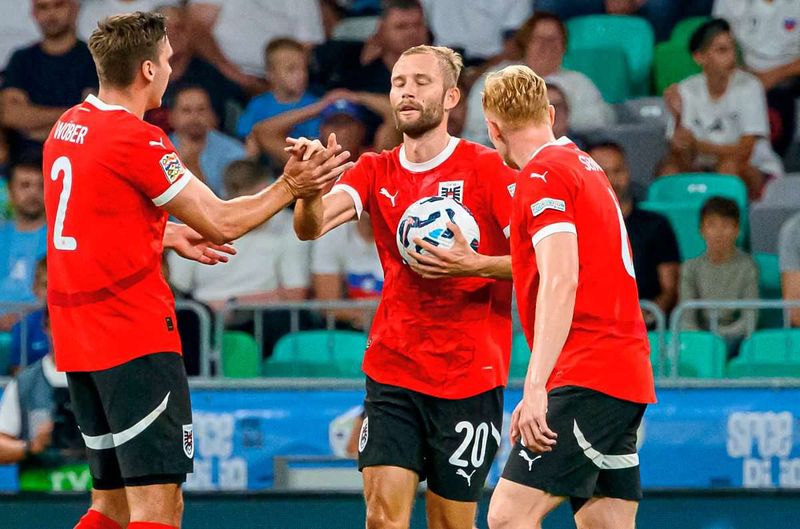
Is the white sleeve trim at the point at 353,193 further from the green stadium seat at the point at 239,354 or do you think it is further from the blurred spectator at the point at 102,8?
the blurred spectator at the point at 102,8

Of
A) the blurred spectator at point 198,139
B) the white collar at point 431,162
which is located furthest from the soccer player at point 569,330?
the blurred spectator at point 198,139

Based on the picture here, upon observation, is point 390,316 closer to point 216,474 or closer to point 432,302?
point 432,302

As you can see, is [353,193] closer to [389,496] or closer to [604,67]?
[389,496]

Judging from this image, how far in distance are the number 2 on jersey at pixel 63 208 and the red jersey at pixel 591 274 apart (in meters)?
1.48

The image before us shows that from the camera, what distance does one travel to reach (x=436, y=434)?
537cm

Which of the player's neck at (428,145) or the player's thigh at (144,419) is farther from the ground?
the player's neck at (428,145)

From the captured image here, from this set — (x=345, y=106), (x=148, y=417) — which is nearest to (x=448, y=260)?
(x=148, y=417)

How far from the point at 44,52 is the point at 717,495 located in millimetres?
6007

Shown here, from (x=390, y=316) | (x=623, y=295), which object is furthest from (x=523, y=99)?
(x=390, y=316)

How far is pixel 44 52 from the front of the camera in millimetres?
→ 10328

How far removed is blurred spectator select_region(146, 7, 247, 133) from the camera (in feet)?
33.6

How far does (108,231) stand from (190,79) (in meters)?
5.87

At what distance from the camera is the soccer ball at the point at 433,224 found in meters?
5.21

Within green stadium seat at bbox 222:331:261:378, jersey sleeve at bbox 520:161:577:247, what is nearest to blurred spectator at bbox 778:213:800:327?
green stadium seat at bbox 222:331:261:378
